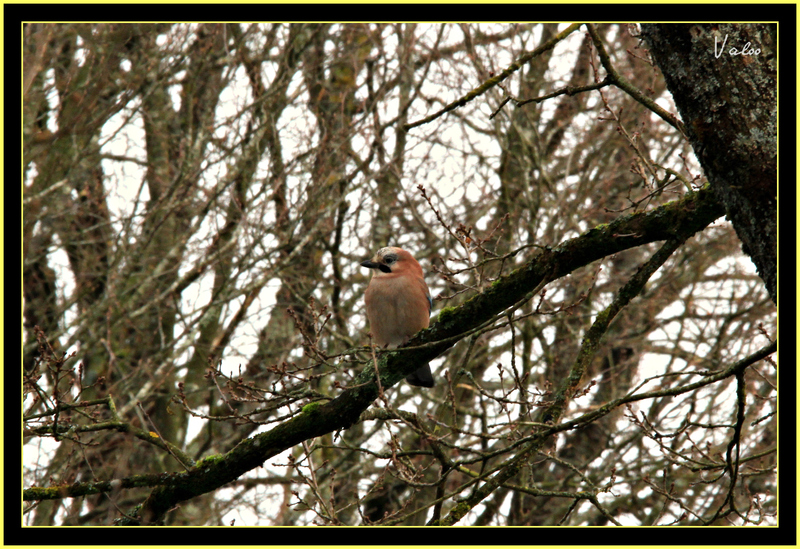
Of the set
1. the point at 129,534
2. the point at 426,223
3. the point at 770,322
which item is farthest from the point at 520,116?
the point at 129,534

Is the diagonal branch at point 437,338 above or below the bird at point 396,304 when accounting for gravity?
below

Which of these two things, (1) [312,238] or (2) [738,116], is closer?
(2) [738,116]

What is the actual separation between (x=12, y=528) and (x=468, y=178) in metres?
8.15

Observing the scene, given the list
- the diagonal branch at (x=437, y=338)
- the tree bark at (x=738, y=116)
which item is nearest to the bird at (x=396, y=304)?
the diagonal branch at (x=437, y=338)

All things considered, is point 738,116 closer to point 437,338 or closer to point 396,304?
point 437,338

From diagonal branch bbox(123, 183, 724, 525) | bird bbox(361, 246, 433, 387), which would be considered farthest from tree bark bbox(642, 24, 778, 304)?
bird bbox(361, 246, 433, 387)

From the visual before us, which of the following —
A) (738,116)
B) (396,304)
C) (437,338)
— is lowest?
(437,338)

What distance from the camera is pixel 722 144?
9.71 feet

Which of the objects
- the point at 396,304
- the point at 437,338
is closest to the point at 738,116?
the point at 437,338

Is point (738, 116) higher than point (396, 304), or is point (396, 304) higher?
point (396, 304)

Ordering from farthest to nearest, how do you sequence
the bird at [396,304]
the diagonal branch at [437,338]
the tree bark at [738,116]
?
the bird at [396,304] → the diagonal branch at [437,338] → the tree bark at [738,116]

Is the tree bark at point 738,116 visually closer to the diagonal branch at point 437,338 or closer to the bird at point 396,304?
the diagonal branch at point 437,338

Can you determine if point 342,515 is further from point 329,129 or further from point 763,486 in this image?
point 763,486

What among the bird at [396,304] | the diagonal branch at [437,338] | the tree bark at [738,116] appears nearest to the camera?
the tree bark at [738,116]
